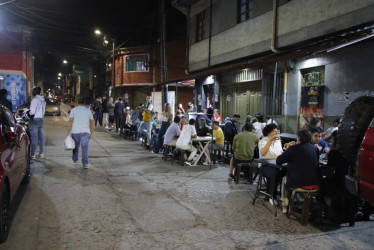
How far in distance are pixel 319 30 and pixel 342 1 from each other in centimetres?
113

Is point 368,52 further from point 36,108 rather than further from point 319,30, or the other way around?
point 36,108

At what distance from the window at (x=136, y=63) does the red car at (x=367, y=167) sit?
2998 cm

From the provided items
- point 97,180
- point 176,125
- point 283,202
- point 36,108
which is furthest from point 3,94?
point 283,202

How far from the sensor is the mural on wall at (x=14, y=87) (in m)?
24.9

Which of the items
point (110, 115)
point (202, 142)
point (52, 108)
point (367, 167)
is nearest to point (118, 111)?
Answer: point (110, 115)

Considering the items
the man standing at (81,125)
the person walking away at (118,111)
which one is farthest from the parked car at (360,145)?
the person walking away at (118,111)

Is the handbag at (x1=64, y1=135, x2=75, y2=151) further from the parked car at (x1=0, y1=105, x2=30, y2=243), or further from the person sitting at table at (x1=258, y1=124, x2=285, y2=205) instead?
the person sitting at table at (x1=258, y1=124, x2=285, y2=205)

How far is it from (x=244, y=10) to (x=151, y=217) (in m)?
12.1

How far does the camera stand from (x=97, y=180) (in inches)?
299

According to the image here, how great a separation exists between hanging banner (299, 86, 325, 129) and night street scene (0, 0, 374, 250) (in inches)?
1.9

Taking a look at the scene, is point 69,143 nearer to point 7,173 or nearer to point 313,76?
point 7,173

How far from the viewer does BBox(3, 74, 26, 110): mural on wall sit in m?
24.9

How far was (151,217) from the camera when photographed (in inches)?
210

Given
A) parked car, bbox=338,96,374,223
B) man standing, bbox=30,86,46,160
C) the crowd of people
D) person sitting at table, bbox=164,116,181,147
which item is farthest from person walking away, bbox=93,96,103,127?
parked car, bbox=338,96,374,223
